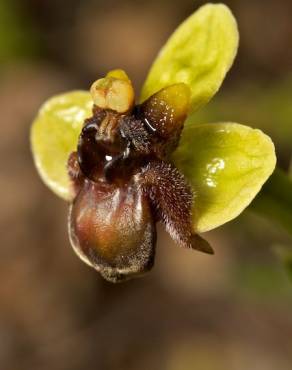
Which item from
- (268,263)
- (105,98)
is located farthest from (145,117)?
(268,263)

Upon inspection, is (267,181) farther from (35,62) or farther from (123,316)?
(35,62)

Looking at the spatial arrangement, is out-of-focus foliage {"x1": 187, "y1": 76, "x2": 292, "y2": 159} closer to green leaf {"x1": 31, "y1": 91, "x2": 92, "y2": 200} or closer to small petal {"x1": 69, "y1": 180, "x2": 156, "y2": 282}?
green leaf {"x1": 31, "y1": 91, "x2": 92, "y2": 200}

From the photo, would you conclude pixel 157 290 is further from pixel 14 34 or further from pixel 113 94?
pixel 113 94

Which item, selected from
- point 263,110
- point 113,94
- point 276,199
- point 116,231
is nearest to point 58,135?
point 113,94

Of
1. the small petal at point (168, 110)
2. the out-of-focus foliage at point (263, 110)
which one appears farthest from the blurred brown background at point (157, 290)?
the small petal at point (168, 110)

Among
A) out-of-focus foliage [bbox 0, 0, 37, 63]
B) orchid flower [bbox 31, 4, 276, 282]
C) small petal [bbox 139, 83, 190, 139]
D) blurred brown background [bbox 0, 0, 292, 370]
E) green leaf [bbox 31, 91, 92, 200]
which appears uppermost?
small petal [bbox 139, 83, 190, 139]

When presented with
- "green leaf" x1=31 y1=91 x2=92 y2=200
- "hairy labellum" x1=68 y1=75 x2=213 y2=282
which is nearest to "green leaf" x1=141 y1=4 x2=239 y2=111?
"hairy labellum" x1=68 y1=75 x2=213 y2=282

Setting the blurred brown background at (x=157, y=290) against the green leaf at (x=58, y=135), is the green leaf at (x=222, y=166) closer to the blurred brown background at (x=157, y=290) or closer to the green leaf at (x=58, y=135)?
the green leaf at (x=58, y=135)
